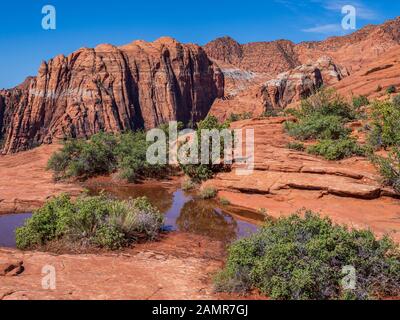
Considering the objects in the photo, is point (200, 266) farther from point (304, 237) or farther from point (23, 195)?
point (23, 195)

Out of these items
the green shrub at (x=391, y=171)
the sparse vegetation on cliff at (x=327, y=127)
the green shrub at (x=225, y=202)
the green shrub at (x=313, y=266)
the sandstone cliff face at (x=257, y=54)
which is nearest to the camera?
the green shrub at (x=313, y=266)

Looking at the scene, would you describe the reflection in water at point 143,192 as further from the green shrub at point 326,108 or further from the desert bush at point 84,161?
the green shrub at point 326,108

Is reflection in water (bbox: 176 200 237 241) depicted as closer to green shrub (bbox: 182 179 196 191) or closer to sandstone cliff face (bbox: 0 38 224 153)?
green shrub (bbox: 182 179 196 191)

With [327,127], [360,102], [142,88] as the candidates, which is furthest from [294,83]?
[327,127]

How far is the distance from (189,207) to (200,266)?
19.3ft

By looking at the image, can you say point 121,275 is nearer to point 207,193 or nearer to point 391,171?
point 207,193

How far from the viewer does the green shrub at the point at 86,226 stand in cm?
767

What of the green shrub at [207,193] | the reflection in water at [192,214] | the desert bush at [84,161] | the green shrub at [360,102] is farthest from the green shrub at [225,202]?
the green shrub at [360,102]

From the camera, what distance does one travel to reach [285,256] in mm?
5641

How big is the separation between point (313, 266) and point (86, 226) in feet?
15.1

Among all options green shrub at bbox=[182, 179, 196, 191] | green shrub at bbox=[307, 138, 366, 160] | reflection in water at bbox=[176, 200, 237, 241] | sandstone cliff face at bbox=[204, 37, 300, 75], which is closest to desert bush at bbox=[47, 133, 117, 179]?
green shrub at bbox=[182, 179, 196, 191]

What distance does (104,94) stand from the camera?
182ft

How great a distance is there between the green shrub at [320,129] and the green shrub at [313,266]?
10783mm
